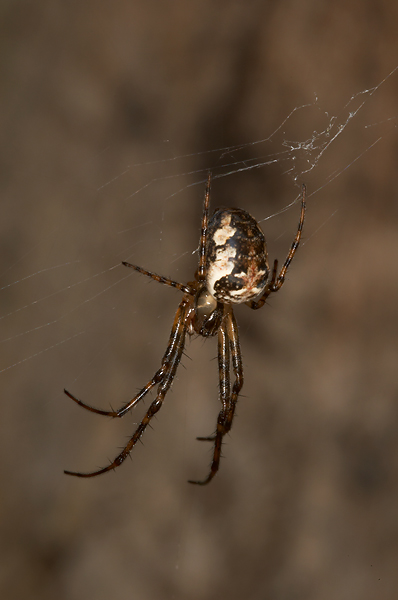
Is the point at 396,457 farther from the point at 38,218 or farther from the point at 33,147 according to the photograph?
the point at 33,147

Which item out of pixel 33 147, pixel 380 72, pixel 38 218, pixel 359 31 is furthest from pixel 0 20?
pixel 380 72

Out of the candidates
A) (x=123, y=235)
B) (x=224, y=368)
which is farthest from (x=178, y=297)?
(x=224, y=368)

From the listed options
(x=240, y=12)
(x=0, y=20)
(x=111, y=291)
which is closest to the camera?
(x=0, y=20)

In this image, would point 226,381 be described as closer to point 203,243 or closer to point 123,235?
point 203,243

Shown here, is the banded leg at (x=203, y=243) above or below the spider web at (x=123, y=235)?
below

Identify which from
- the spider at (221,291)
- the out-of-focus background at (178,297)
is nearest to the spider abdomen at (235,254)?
the spider at (221,291)

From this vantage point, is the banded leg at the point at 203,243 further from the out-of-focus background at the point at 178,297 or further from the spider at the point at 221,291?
the out-of-focus background at the point at 178,297
